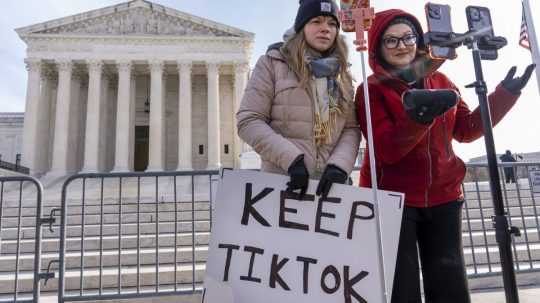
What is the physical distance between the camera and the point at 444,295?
213 centimetres

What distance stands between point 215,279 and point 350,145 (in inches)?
49.1

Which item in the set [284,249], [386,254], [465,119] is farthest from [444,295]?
[465,119]

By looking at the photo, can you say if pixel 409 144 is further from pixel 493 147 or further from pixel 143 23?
pixel 143 23

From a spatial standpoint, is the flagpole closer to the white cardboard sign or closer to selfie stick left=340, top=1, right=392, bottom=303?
selfie stick left=340, top=1, right=392, bottom=303

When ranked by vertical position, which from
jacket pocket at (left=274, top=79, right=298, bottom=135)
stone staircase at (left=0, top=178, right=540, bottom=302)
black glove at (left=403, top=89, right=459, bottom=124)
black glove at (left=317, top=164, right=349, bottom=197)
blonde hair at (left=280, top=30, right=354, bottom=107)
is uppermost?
blonde hair at (left=280, top=30, right=354, bottom=107)

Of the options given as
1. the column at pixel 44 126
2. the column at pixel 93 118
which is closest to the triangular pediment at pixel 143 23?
the column at pixel 93 118

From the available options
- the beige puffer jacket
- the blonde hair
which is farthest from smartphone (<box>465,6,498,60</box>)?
the beige puffer jacket

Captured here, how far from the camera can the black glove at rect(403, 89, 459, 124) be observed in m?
1.90

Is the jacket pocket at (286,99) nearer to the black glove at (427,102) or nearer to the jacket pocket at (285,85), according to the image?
the jacket pocket at (285,85)

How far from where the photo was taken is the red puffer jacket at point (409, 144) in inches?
87.0

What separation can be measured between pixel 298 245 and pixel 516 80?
1740 mm

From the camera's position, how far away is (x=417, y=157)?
7.36 feet

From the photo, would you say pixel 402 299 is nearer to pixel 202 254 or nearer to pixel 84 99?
pixel 202 254

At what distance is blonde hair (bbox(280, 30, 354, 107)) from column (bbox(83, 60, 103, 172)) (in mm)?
30890
